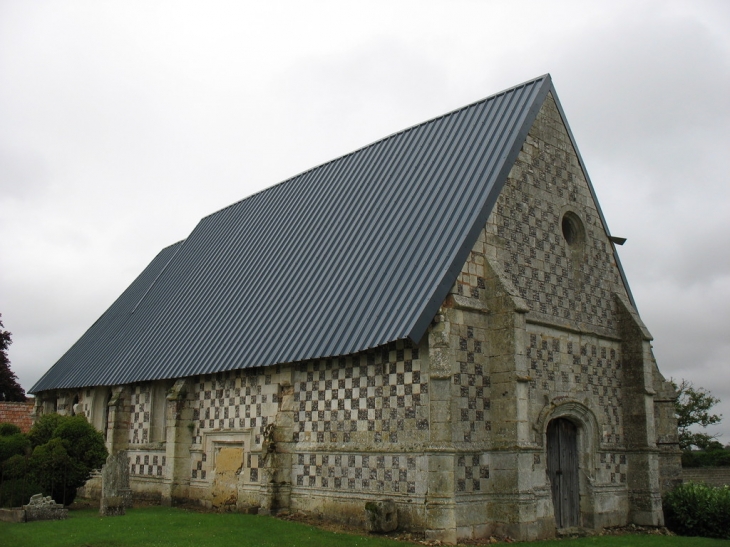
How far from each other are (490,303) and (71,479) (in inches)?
492

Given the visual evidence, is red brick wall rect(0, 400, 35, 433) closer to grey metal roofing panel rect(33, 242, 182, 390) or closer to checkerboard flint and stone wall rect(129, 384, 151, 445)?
grey metal roofing panel rect(33, 242, 182, 390)

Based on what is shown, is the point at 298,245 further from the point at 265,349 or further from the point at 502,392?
the point at 502,392

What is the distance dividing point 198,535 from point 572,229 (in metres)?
12.3

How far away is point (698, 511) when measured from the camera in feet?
61.6

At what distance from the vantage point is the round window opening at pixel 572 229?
19812 millimetres

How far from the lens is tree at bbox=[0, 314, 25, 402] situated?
44062mm

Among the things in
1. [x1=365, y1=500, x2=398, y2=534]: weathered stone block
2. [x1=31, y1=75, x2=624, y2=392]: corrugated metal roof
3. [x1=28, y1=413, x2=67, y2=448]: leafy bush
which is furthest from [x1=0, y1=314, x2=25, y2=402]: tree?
[x1=365, y1=500, x2=398, y2=534]: weathered stone block

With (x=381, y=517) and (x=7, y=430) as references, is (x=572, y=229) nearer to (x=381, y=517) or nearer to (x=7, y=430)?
(x=381, y=517)

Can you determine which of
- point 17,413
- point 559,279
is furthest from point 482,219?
point 17,413

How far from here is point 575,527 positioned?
17.4 metres

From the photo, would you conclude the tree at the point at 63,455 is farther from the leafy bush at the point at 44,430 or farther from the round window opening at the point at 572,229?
the round window opening at the point at 572,229

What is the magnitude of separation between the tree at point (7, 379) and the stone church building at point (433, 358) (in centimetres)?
2315

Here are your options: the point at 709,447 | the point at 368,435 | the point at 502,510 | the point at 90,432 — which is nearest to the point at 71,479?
the point at 90,432

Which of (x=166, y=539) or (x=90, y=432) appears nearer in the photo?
(x=166, y=539)
